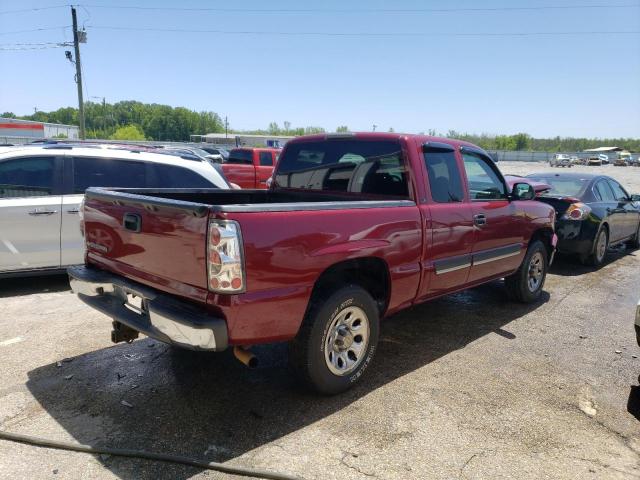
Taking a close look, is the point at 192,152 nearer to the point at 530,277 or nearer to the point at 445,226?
the point at 530,277

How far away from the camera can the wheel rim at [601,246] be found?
7969mm

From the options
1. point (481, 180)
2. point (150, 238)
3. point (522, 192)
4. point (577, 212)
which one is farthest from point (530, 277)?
point (150, 238)

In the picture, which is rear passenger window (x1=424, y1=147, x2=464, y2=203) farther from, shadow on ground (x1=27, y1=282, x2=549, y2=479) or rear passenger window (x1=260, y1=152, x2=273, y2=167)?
rear passenger window (x1=260, y1=152, x2=273, y2=167)

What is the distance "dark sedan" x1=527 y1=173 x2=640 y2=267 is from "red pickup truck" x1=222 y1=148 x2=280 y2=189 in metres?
9.10

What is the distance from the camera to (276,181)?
4.90m

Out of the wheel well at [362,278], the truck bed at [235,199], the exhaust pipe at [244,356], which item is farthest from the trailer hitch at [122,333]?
the wheel well at [362,278]

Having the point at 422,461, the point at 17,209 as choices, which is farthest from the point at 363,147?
the point at 17,209

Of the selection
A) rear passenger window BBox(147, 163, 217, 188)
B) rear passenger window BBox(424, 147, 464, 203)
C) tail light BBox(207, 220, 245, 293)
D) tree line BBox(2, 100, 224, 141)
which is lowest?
tail light BBox(207, 220, 245, 293)

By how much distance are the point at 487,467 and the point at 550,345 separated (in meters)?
2.28

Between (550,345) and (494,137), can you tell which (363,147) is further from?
(494,137)

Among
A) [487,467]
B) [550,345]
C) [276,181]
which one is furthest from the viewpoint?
[276,181]

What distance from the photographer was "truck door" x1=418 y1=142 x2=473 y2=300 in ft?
13.1

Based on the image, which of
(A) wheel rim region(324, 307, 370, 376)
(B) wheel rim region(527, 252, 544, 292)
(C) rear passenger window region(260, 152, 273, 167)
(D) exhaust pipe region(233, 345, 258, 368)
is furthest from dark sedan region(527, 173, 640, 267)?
(C) rear passenger window region(260, 152, 273, 167)

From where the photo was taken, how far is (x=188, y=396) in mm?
3395
